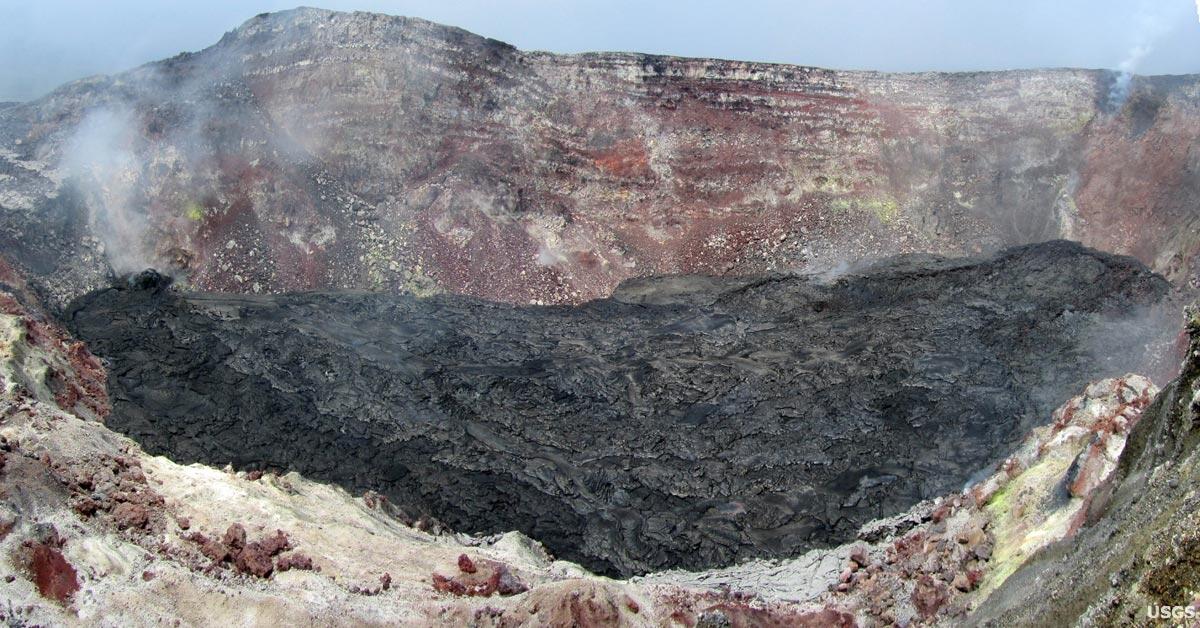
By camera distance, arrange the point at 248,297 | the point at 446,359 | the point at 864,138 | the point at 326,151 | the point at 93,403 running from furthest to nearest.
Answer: the point at 864,138
the point at 326,151
the point at 248,297
the point at 446,359
the point at 93,403

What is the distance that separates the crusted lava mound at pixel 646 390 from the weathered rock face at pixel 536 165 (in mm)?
2223

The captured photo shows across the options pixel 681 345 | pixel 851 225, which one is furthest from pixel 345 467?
pixel 851 225

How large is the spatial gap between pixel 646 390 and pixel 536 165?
14089 millimetres

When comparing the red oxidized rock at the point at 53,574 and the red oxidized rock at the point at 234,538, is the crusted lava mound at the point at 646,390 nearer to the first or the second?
the red oxidized rock at the point at 234,538

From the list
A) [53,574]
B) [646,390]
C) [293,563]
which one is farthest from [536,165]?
[53,574]

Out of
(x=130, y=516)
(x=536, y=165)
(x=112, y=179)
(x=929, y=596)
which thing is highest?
(x=536, y=165)

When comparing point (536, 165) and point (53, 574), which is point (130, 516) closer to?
point (53, 574)

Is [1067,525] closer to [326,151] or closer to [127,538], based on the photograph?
[127,538]

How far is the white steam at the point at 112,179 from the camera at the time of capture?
30484 mm

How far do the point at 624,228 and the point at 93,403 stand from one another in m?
18.3

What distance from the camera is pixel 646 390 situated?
22.8 m

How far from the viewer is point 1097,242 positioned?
31.3 metres

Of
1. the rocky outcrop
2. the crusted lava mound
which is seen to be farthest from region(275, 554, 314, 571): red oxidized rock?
the rocky outcrop

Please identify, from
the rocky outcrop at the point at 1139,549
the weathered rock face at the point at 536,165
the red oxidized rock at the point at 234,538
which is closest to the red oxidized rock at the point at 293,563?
the red oxidized rock at the point at 234,538
